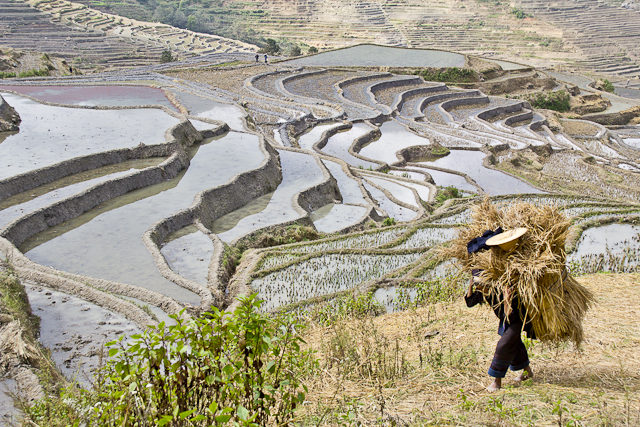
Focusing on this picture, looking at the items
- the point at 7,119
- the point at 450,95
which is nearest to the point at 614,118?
the point at 450,95

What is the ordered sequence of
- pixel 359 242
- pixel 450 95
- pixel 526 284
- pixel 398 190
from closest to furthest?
pixel 526 284
pixel 359 242
pixel 398 190
pixel 450 95

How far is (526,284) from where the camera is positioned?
312 centimetres

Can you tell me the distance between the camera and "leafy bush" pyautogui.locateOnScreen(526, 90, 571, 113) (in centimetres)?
3503

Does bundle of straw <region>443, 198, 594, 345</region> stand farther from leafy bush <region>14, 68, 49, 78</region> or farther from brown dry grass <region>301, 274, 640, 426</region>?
leafy bush <region>14, 68, 49, 78</region>

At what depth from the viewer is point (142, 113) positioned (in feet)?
55.5

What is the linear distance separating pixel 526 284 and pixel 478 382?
851mm

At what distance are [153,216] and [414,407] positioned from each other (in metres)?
7.99

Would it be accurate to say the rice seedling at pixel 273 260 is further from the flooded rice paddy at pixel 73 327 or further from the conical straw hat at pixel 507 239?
the conical straw hat at pixel 507 239

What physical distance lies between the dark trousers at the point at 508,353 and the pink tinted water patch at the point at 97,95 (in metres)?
19.0

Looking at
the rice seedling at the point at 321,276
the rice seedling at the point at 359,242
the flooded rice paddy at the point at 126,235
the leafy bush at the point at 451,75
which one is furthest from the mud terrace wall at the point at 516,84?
the rice seedling at the point at 321,276

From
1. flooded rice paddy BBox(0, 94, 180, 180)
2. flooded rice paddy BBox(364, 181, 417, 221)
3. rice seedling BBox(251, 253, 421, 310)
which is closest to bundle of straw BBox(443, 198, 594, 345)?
rice seedling BBox(251, 253, 421, 310)

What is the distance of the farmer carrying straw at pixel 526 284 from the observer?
316 cm

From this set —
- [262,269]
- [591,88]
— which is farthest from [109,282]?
[591,88]

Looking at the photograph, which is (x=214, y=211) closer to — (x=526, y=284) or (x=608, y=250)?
(x=608, y=250)
